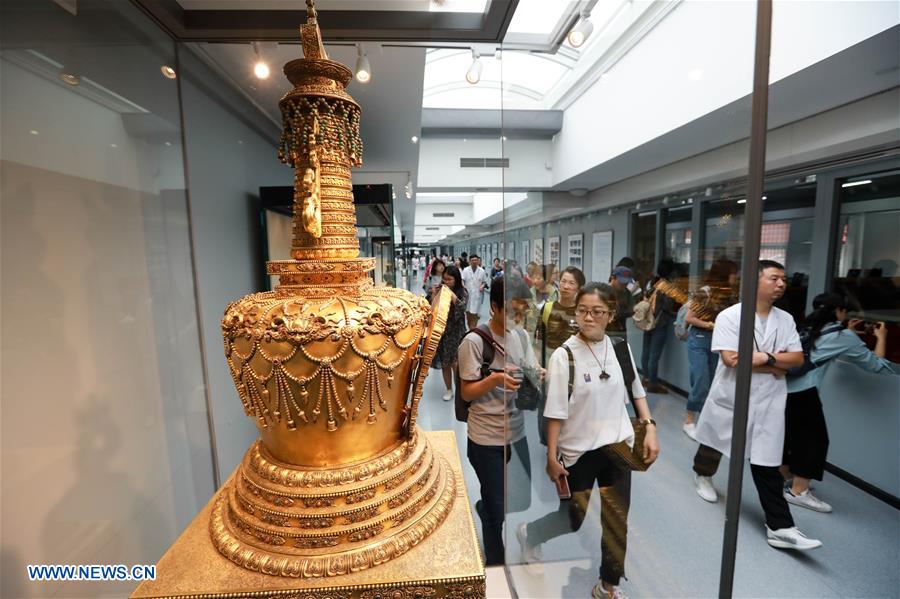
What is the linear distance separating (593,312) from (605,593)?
1.02 metres

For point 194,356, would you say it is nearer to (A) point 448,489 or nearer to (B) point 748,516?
(A) point 448,489

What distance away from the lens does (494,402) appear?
1.52 metres

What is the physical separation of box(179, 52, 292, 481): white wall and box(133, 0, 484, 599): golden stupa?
107 cm

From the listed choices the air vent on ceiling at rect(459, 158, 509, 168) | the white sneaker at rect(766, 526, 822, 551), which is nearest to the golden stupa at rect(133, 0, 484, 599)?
the white sneaker at rect(766, 526, 822, 551)

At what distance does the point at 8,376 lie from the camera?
37.9 inches

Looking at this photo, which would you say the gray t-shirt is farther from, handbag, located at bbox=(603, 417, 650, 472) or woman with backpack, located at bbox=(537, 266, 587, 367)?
handbag, located at bbox=(603, 417, 650, 472)

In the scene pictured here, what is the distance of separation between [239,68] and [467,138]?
144 centimetres

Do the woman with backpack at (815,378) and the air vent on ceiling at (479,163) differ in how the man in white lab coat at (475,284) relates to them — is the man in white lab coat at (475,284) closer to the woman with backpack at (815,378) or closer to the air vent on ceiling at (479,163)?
the air vent on ceiling at (479,163)

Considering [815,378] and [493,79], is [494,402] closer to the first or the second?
[815,378]

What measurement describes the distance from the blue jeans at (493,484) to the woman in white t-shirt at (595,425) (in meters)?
0.21

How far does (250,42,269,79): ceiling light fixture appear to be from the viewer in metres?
1.55

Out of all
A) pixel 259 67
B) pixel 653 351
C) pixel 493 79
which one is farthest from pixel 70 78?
pixel 653 351

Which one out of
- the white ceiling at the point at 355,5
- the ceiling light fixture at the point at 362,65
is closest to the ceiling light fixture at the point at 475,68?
the white ceiling at the point at 355,5

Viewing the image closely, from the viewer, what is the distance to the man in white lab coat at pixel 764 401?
2.64ft
